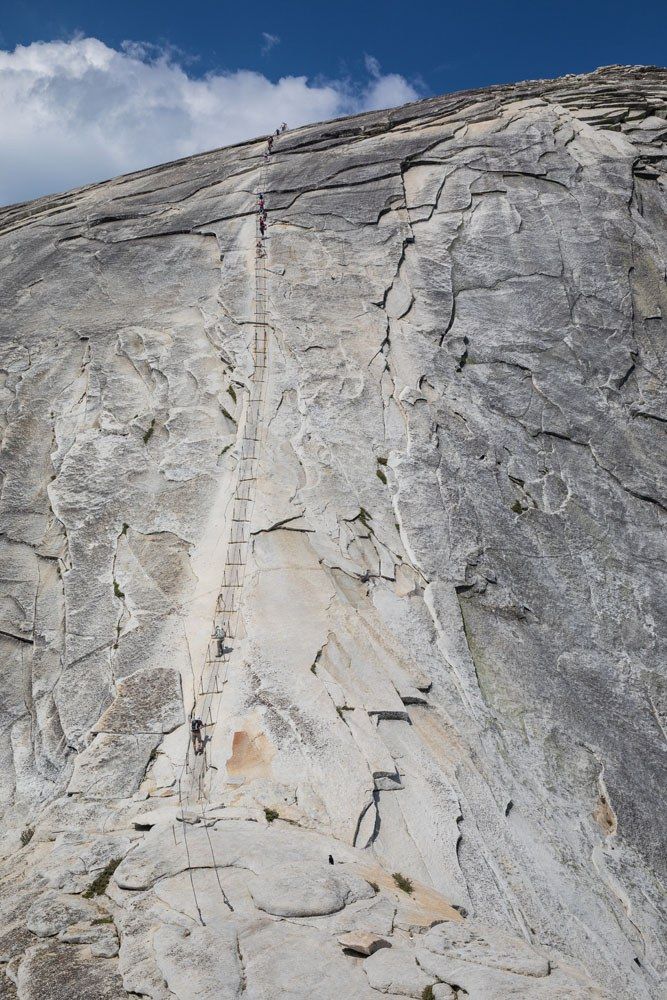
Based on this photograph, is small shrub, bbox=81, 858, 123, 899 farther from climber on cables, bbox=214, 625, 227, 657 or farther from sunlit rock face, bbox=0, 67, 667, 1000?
climber on cables, bbox=214, 625, 227, 657

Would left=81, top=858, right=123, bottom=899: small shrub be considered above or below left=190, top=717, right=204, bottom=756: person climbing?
below

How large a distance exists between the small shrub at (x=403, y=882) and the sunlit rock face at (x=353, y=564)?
7 centimetres

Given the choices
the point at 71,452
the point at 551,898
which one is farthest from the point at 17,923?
the point at 71,452

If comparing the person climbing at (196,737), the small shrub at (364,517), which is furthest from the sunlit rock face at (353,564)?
the person climbing at (196,737)

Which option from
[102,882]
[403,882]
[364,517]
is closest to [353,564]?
[364,517]

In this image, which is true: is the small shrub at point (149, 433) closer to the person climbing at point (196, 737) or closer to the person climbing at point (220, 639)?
the person climbing at point (220, 639)

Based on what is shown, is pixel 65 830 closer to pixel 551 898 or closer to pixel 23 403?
pixel 551 898

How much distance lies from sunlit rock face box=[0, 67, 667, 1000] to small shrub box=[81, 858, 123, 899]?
14cm

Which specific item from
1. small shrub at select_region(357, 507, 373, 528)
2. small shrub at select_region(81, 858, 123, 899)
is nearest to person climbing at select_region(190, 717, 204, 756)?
small shrub at select_region(81, 858, 123, 899)

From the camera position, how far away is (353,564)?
19250 millimetres

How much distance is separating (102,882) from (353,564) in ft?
28.9

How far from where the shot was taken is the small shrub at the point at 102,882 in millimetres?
12516

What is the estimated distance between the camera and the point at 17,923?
11.9m

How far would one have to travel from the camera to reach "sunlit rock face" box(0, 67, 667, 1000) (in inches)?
491
